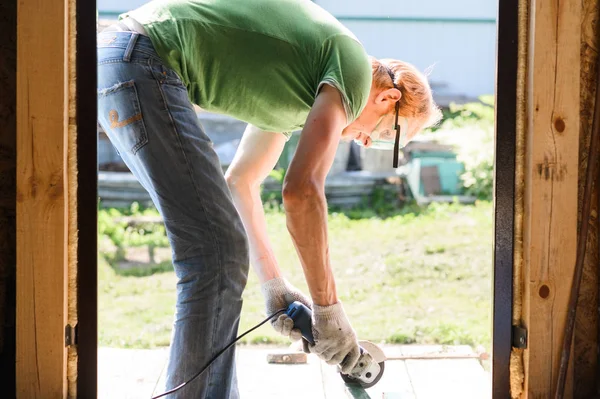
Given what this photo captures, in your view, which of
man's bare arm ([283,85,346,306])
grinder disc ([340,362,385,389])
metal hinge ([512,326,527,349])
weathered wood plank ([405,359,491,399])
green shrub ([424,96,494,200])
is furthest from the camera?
green shrub ([424,96,494,200])

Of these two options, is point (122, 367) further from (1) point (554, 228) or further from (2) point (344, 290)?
(2) point (344, 290)

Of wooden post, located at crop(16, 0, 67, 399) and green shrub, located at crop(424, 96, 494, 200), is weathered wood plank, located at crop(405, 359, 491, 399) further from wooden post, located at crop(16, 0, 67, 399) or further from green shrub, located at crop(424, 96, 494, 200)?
green shrub, located at crop(424, 96, 494, 200)

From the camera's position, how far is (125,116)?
2.19 metres

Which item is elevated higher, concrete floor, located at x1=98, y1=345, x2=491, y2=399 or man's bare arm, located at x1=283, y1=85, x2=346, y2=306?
man's bare arm, located at x1=283, y1=85, x2=346, y2=306

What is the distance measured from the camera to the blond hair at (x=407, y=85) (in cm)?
255

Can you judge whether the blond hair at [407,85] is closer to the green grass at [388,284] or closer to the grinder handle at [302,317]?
the grinder handle at [302,317]

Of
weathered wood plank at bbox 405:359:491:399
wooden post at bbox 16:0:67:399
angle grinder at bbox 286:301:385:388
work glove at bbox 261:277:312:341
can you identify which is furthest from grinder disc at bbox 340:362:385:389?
wooden post at bbox 16:0:67:399

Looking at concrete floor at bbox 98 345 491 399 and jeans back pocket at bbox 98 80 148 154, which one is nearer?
jeans back pocket at bbox 98 80 148 154

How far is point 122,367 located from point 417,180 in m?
4.83

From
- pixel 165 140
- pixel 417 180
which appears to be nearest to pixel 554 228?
pixel 165 140

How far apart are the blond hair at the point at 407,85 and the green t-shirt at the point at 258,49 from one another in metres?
0.28

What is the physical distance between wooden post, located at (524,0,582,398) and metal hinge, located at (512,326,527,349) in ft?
0.08

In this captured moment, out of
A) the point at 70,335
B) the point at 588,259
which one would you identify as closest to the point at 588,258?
the point at 588,259

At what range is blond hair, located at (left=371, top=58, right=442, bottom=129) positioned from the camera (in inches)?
100
